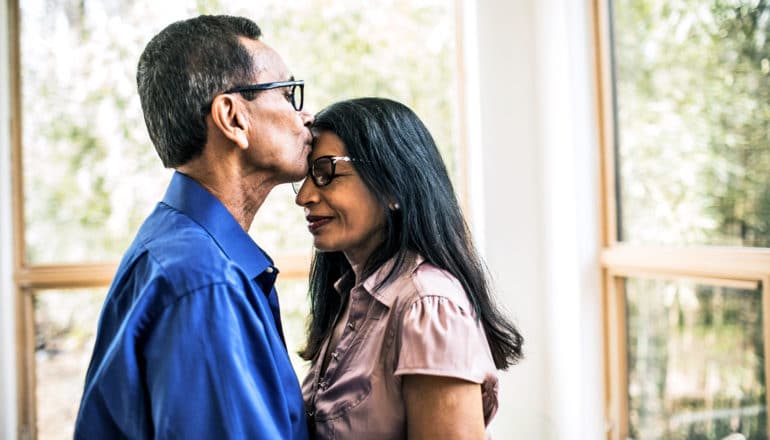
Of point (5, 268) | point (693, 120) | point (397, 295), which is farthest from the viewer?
point (5, 268)

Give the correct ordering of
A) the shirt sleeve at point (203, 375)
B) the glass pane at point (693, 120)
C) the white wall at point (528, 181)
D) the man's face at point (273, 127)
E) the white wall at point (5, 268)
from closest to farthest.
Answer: the shirt sleeve at point (203, 375) → the man's face at point (273, 127) → the glass pane at point (693, 120) → the white wall at point (528, 181) → the white wall at point (5, 268)

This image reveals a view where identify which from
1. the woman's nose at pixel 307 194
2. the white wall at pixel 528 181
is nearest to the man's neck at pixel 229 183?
the woman's nose at pixel 307 194

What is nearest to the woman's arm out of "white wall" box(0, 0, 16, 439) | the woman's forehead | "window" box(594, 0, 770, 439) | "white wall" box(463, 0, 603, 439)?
the woman's forehead

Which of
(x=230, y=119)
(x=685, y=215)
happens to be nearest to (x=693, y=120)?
(x=685, y=215)

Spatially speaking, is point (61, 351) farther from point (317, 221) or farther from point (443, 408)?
point (443, 408)

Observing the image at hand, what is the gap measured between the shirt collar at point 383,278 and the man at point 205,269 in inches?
7.0

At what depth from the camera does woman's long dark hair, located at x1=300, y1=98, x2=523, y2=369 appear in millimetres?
1279

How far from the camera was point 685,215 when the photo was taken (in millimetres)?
1759

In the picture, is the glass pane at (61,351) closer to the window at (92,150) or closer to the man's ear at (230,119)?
the window at (92,150)

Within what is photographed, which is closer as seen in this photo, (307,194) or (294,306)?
(307,194)

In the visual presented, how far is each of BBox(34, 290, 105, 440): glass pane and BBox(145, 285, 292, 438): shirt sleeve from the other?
1.53 meters

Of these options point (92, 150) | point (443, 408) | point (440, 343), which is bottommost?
point (443, 408)

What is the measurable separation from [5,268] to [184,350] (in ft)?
5.56

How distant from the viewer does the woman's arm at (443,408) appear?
42.5 inches
